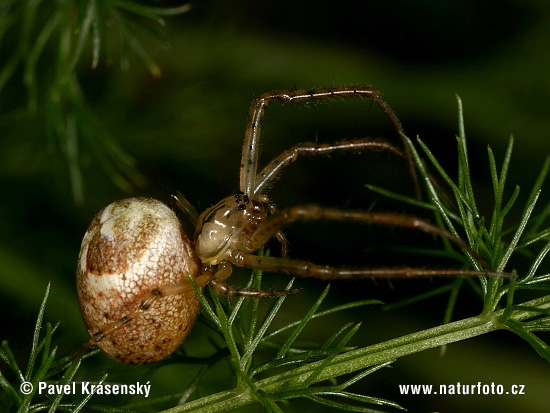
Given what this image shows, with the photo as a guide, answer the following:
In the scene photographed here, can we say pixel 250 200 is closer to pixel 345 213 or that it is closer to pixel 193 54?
pixel 345 213

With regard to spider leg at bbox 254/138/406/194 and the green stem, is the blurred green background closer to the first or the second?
spider leg at bbox 254/138/406/194

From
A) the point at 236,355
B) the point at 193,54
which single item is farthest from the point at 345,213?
the point at 193,54

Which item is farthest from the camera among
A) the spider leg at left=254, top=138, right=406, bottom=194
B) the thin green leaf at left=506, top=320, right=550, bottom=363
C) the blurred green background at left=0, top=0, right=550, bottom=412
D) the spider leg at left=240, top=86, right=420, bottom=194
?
the blurred green background at left=0, top=0, right=550, bottom=412

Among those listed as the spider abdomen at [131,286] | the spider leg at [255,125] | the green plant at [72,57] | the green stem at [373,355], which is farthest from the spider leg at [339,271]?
the green plant at [72,57]

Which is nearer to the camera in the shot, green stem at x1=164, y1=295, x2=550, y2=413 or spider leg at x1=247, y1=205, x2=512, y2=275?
green stem at x1=164, y1=295, x2=550, y2=413

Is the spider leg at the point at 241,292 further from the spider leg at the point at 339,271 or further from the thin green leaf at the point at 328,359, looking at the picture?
the thin green leaf at the point at 328,359

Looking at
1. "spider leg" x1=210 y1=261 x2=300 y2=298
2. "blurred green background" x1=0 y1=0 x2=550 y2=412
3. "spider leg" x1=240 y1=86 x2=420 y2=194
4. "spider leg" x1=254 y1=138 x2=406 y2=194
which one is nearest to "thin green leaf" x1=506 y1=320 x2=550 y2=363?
"spider leg" x1=210 y1=261 x2=300 y2=298

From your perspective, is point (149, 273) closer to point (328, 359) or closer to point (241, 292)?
point (241, 292)
